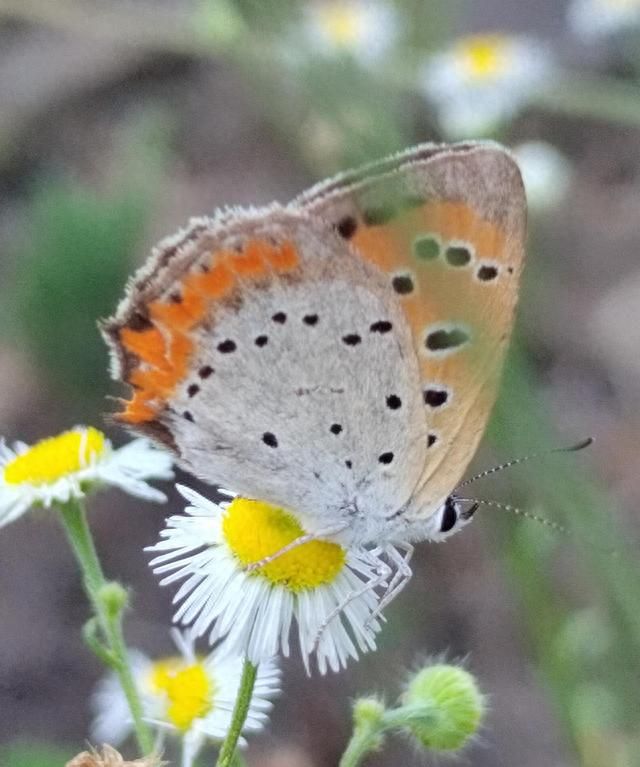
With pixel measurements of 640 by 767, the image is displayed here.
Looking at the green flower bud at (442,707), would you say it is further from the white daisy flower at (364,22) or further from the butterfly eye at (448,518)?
the white daisy flower at (364,22)

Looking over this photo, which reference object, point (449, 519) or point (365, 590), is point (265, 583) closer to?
point (365, 590)

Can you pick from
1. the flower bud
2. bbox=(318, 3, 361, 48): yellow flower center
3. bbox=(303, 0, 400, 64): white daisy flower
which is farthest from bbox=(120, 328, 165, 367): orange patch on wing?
bbox=(318, 3, 361, 48): yellow flower center

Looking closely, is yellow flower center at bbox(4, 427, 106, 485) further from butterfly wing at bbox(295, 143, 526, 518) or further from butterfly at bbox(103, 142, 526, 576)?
butterfly wing at bbox(295, 143, 526, 518)

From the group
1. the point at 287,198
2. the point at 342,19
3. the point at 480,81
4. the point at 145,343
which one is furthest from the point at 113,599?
the point at 287,198

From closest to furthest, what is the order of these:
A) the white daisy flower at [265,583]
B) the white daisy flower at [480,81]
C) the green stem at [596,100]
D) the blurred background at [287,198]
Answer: the white daisy flower at [265,583], the blurred background at [287,198], the green stem at [596,100], the white daisy flower at [480,81]

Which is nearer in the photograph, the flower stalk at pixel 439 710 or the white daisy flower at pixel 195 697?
the flower stalk at pixel 439 710

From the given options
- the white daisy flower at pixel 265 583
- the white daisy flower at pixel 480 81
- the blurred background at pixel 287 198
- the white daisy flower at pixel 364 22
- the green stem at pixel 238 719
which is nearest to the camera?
the green stem at pixel 238 719

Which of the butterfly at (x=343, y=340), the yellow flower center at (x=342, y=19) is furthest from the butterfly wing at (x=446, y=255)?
the yellow flower center at (x=342, y=19)
